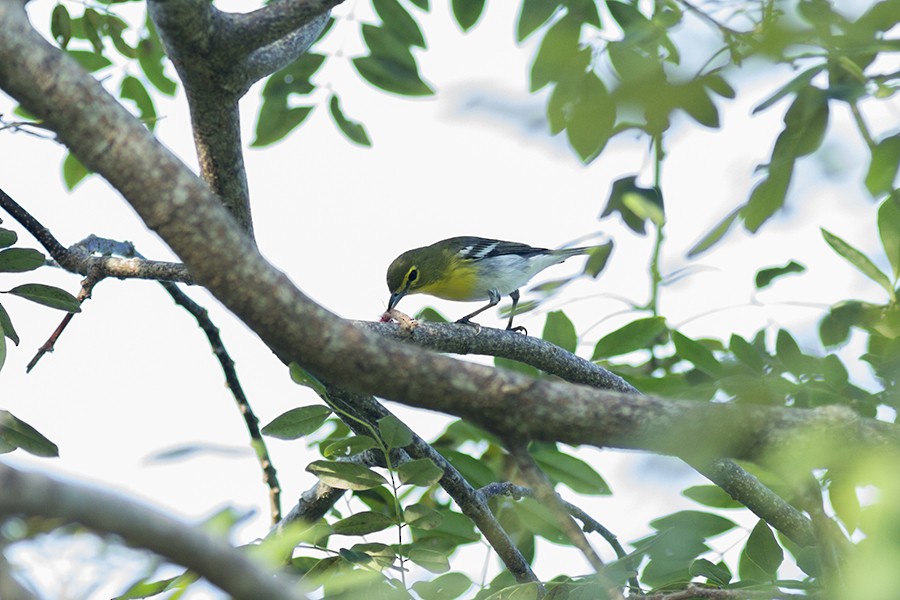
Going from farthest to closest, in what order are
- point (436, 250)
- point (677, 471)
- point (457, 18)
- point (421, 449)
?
1. point (436, 250)
2. point (457, 18)
3. point (421, 449)
4. point (677, 471)

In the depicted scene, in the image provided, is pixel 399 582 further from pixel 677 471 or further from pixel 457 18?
pixel 457 18

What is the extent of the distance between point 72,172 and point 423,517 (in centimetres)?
279

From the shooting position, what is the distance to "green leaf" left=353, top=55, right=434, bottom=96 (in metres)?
3.93

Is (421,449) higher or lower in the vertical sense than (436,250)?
lower

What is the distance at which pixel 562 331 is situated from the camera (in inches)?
145

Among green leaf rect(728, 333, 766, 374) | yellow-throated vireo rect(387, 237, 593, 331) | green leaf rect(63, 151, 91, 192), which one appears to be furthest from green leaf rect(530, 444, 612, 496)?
yellow-throated vireo rect(387, 237, 593, 331)

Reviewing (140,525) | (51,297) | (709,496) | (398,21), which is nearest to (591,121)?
(140,525)

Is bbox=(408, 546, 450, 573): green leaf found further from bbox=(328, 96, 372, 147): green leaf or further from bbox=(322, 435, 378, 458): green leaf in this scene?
bbox=(328, 96, 372, 147): green leaf

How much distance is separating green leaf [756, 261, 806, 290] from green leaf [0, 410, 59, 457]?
254cm

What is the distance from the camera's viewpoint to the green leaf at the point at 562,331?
369cm

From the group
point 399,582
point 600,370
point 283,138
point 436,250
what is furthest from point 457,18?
point 436,250

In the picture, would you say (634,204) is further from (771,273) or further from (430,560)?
(430,560)

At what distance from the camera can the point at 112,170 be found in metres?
1.57

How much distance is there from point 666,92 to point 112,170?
0.97 meters
